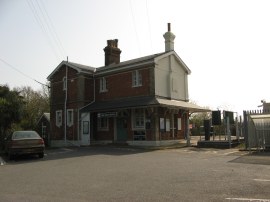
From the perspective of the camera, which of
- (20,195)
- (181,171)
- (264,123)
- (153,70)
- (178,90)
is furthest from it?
(178,90)

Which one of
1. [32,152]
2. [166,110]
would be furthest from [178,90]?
[32,152]

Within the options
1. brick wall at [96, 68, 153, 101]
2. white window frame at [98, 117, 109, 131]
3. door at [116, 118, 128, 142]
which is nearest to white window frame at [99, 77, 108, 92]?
brick wall at [96, 68, 153, 101]

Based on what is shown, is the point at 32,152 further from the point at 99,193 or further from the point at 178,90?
the point at 178,90

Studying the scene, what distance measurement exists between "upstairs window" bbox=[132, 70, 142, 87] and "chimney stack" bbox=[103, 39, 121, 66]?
579cm

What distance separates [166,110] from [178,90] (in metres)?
3.67

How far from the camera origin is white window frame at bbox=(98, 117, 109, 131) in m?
29.3

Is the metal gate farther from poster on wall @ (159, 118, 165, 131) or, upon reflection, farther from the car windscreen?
the car windscreen

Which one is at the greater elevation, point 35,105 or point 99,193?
point 35,105

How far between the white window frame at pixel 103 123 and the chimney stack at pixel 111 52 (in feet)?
19.4

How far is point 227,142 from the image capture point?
75.6 feet

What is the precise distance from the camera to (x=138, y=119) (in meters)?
27.1

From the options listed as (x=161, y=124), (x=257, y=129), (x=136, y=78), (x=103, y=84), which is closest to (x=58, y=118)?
(x=103, y=84)

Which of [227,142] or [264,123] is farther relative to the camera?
[227,142]

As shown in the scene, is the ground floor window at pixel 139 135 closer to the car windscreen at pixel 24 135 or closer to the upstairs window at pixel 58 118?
the upstairs window at pixel 58 118
